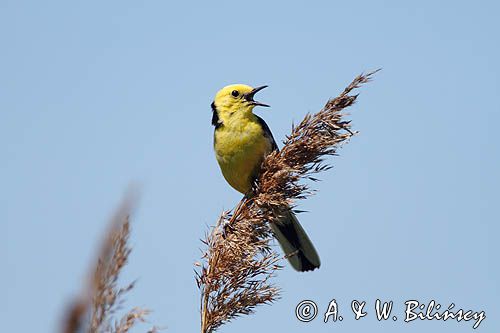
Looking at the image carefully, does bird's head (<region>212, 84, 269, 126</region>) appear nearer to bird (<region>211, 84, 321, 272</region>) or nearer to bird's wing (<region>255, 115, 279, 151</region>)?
bird (<region>211, 84, 321, 272</region>)

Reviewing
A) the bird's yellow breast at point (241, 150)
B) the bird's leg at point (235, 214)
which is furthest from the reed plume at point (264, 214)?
the bird's yellow breast at point (241, 150)

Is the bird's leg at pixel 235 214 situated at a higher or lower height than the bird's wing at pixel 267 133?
lower

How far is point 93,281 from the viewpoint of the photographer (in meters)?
0.85

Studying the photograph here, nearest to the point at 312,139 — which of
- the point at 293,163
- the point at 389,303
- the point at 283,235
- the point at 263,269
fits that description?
the point at 293,163

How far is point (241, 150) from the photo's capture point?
546cm

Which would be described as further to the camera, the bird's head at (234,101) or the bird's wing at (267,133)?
the bird's head at (234,101)

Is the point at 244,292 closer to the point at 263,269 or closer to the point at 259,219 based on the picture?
the point at 263,269

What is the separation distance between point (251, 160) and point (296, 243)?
85 cm

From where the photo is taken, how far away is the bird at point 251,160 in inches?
213

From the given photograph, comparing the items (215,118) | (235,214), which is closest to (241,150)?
(215,118)

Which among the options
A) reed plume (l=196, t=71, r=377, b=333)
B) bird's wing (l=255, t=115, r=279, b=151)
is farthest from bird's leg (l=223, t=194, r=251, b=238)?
bird's wing (l=255, t=115, r=279, b=151)

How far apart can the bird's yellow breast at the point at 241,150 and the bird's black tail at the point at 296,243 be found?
17.8 inches

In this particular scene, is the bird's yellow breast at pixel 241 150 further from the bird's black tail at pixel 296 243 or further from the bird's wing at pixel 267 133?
the bird's black tail at pixel 296 243

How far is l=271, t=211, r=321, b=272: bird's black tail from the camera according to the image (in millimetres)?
5457
